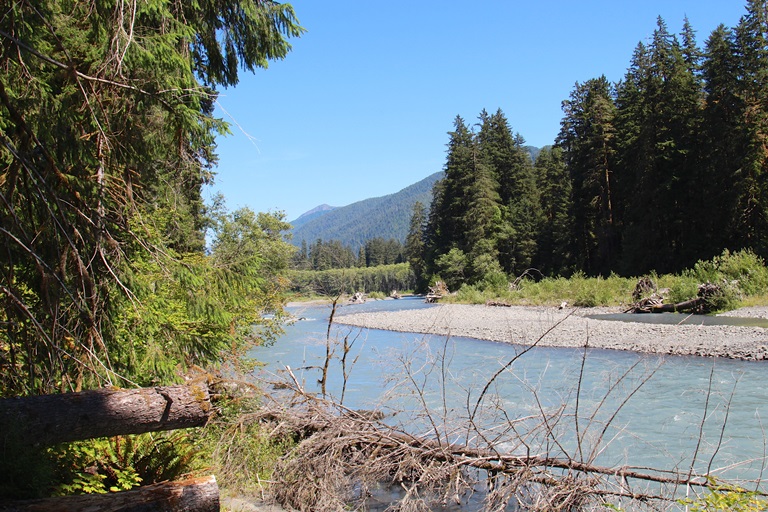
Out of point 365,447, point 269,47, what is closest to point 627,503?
point 365,447

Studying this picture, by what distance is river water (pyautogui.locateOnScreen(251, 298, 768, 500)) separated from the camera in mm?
5148

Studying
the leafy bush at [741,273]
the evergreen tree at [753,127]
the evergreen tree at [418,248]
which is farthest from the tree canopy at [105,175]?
the evergreen tree at [418,248]

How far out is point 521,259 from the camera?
46844 millimetres

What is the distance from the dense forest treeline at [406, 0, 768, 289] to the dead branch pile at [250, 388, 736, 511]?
23780 mm

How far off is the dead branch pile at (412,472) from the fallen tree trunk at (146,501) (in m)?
1.73

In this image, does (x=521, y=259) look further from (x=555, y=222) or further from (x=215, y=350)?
(x=215, y=350)

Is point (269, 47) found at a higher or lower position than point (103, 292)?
higher

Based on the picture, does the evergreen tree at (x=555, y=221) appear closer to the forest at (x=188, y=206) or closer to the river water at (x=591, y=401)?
the forest at (x=188, y=206)

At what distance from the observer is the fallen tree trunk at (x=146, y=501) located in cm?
281

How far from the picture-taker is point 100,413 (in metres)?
3.42

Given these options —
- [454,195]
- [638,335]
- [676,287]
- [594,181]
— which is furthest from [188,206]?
[454,195]

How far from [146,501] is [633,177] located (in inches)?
1542

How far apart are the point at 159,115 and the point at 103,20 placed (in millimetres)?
1118

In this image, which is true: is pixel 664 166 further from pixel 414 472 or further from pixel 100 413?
pixel 100 413
